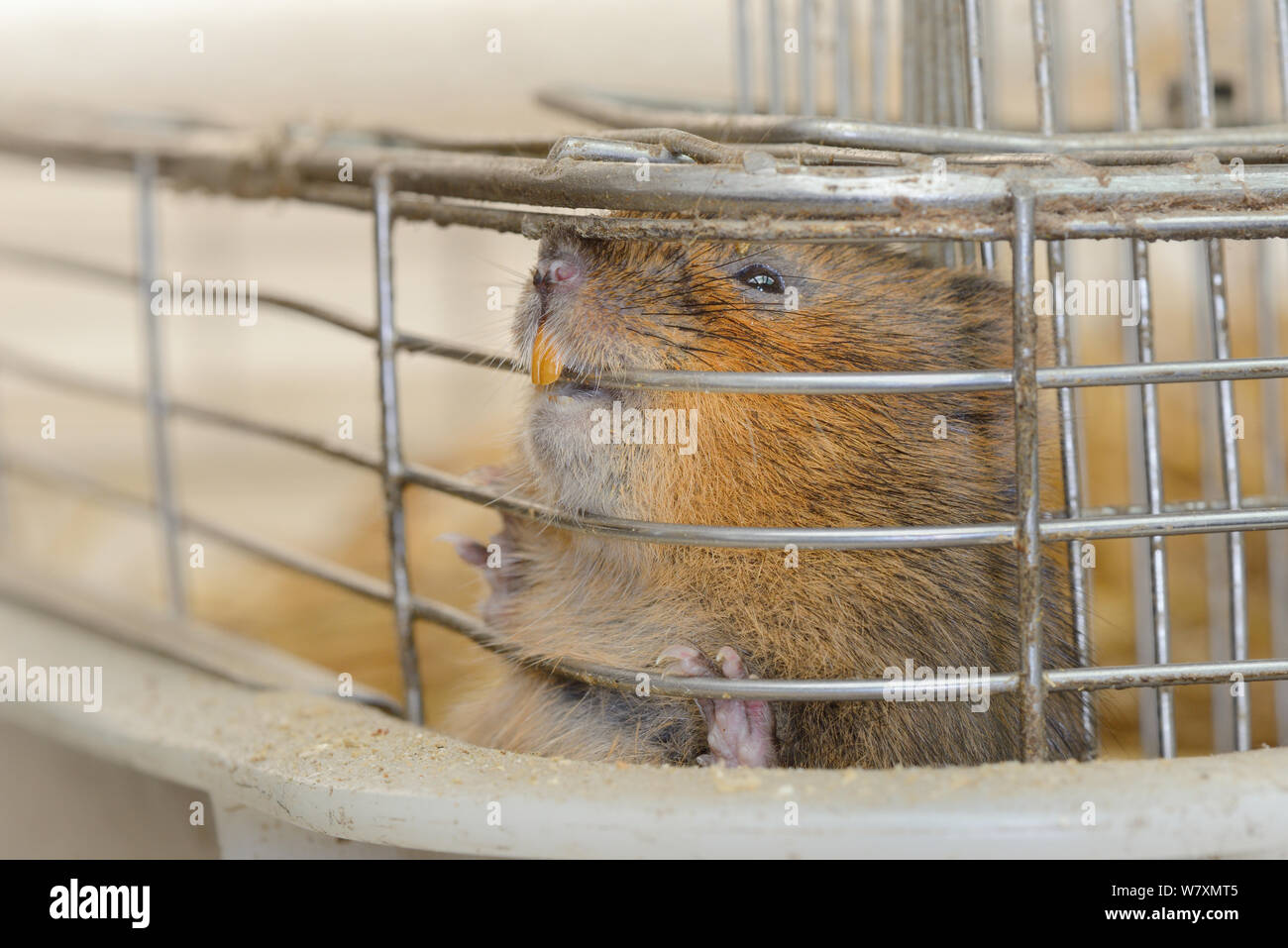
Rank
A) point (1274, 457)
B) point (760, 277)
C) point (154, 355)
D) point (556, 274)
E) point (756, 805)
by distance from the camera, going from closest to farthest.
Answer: point (756, 805), point (556, 274), point (760, 277), point (154, 355), point (1274, 457)

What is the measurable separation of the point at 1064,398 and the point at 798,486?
1.26 feet

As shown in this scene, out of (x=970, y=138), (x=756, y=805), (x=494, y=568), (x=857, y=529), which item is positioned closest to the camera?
(x=756, y=805)

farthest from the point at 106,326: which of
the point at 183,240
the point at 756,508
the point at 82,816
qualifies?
the point at 756,508

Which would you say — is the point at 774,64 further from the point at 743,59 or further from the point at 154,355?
the point at 154,355

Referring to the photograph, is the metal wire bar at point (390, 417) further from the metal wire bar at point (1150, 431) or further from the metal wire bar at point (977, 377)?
the metal wire bar at point (1150, 431)

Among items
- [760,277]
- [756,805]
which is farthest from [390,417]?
[756,805]

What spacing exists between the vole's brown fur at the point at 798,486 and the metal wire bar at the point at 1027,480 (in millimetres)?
250

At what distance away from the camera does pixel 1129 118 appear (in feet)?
5.86

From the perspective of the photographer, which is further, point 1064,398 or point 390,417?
point 390,417

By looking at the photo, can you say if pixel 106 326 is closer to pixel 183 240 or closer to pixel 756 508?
pixel 183 240

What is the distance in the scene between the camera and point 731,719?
64.6 inches

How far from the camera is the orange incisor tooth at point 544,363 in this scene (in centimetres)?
168

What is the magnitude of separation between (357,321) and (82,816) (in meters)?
0.94
